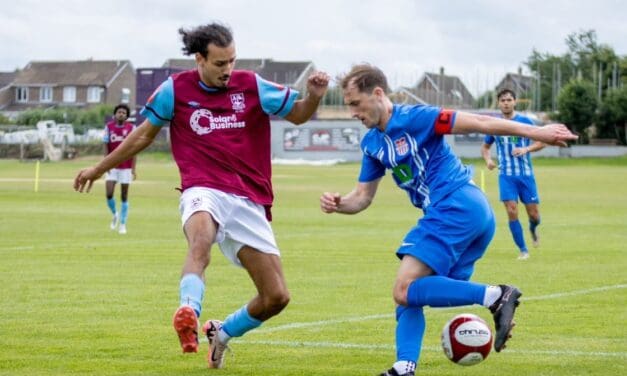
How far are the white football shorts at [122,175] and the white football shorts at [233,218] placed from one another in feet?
57.0

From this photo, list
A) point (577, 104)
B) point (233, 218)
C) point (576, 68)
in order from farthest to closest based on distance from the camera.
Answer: point (576, 68), point (577, 104), point (233, 218)

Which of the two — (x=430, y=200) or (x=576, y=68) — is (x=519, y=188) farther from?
(x=576, y=68)

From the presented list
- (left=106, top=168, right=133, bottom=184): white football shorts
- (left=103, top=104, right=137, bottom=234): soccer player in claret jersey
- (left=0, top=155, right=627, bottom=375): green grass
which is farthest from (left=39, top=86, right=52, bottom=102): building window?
(left=106, top=168, right=133, bottom=184): white football shorts

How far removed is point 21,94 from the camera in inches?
5960

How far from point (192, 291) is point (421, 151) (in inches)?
67.6

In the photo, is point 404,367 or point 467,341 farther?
point 467,341

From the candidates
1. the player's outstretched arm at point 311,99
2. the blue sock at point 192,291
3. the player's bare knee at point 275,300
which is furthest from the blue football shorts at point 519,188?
the blue sock at point 192,291

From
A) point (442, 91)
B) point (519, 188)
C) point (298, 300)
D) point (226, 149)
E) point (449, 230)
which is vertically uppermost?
point (442, 91)

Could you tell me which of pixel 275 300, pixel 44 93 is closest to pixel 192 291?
pixel 275 300

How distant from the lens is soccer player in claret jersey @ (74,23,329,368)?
28.8 ft

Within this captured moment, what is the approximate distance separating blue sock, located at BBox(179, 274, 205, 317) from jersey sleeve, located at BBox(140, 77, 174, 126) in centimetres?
130

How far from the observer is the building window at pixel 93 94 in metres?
149

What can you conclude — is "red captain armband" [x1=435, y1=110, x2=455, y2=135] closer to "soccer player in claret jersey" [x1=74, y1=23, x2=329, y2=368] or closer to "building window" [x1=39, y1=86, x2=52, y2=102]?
"soccer player in claret jersey" [x1=74, y1=23, x2=329, y2=368]

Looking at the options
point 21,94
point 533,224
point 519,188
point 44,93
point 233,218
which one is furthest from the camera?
point 21,94
